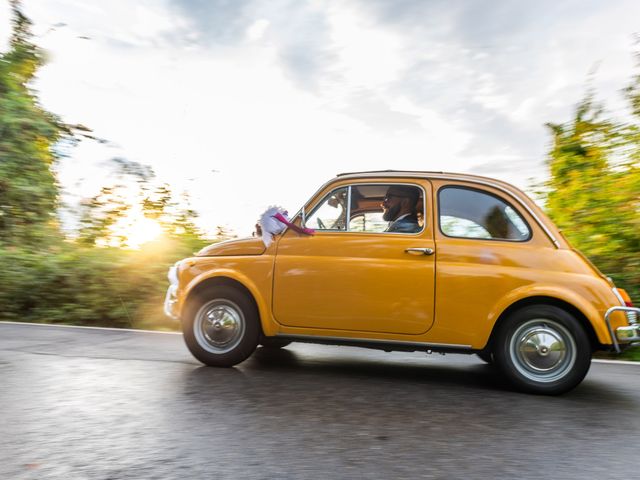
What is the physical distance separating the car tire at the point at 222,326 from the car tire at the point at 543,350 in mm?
2297

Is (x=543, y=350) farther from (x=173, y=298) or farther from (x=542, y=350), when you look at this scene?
(x=173, y=298)

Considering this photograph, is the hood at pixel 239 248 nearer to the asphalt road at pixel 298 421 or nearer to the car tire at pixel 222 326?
the car tire at pixel 222 326

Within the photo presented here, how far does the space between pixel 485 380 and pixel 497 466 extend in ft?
7.91

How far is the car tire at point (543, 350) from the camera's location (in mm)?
5047

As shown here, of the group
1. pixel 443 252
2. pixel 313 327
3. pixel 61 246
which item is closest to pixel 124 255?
pixel 61 246

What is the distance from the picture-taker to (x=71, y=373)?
5.54 meters

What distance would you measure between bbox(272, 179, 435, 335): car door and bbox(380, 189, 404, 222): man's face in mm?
91

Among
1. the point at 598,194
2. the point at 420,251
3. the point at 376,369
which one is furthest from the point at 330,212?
the point at 598,194

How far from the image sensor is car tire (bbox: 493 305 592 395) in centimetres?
505

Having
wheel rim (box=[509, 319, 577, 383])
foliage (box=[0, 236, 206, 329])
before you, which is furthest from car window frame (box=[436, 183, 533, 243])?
foliage (box=[0, 236, 206, 329])

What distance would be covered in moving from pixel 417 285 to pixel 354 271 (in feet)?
1.90

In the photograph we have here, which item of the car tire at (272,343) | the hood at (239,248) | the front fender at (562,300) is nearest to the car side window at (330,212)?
the hood at (239,248)

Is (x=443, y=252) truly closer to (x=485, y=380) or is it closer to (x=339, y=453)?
(x=485, y=380)

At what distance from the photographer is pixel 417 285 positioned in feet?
17.4
